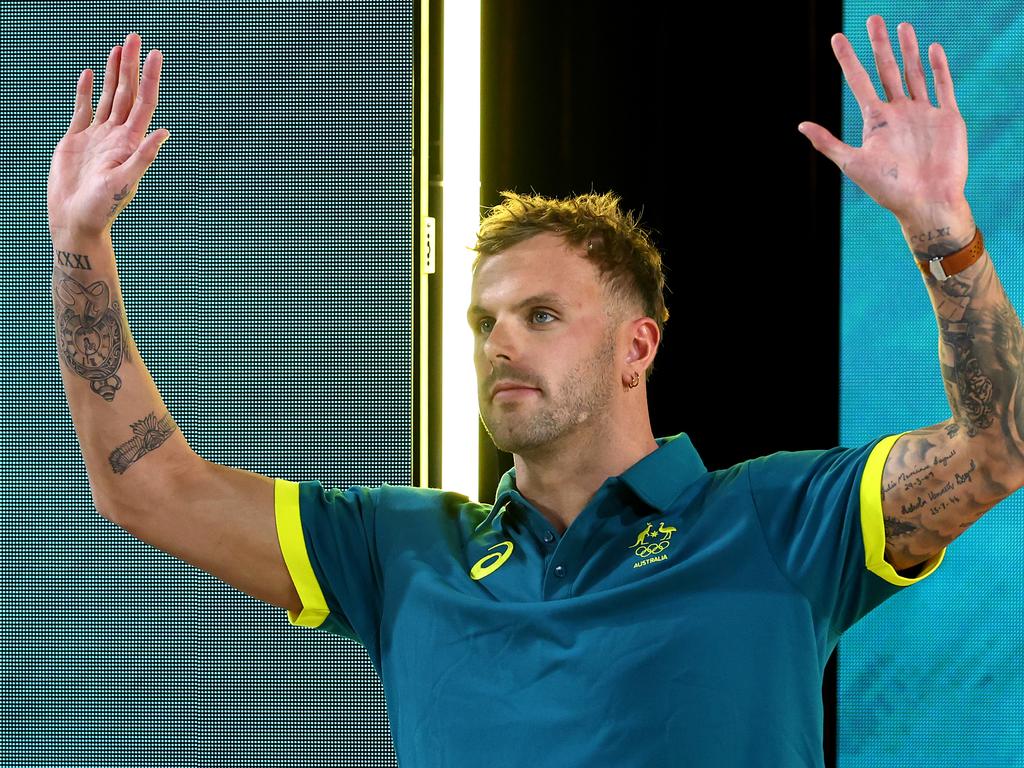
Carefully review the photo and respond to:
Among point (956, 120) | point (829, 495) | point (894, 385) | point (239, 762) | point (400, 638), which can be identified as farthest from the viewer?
point (894, 385)

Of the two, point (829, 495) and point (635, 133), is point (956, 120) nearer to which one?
point (829, 495)

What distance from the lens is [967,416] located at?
132 cm

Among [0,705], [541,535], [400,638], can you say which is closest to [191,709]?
[0,705]

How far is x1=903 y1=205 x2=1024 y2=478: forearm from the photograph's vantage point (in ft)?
4.24

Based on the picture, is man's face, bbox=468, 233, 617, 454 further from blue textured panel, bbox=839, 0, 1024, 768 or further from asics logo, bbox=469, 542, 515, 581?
blue textured panel, bbox=839, 0, 1024, 768

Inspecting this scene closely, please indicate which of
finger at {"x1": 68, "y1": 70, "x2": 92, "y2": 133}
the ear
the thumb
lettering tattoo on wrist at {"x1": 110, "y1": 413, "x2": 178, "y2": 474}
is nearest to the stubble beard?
the ear

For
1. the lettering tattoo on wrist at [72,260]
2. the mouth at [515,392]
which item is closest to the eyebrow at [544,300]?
the mouth at [515,392]

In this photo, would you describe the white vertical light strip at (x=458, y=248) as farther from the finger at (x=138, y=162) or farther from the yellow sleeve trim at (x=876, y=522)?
the yellow sleeve trim at (x=876, y=522)

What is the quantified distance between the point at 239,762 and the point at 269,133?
1.02 m

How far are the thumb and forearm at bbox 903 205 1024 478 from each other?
0.94m

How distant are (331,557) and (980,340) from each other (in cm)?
91

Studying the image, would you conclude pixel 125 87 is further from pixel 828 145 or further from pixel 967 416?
pixel 967 416

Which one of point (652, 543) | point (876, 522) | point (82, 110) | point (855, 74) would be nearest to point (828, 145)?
point (855, 74)

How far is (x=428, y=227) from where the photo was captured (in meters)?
1.90
